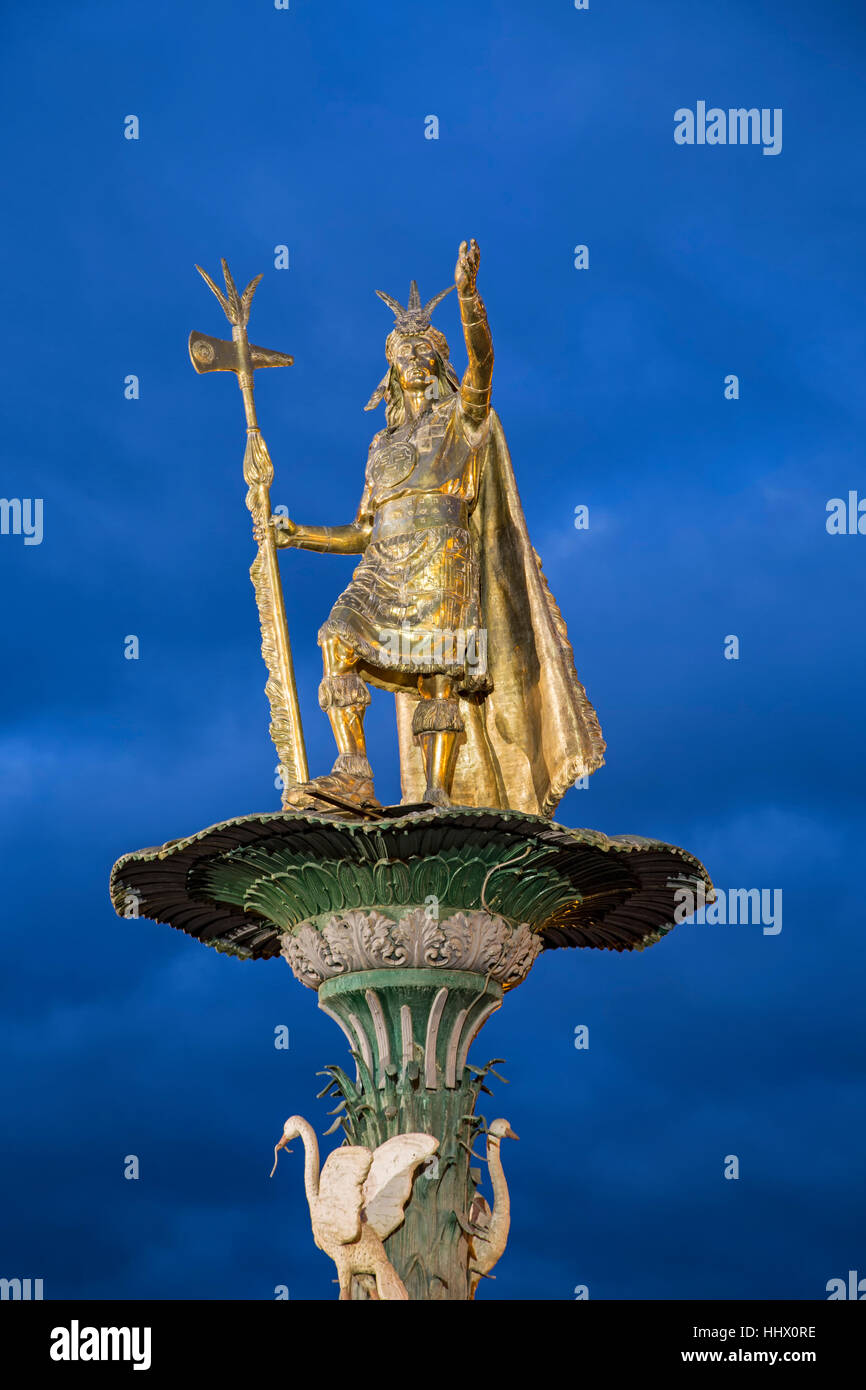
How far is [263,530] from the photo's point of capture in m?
18.2

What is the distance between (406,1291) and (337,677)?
17.9 ft

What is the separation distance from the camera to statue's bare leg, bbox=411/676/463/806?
1681 cm

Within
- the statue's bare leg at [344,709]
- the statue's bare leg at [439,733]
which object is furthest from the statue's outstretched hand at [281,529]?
the statue's bare leg at [439,733]

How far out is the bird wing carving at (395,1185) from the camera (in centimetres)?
1476

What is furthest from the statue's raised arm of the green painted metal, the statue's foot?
the green painted metal

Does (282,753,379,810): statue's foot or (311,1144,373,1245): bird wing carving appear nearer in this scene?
(311,1144,373,1245): bird wing carving

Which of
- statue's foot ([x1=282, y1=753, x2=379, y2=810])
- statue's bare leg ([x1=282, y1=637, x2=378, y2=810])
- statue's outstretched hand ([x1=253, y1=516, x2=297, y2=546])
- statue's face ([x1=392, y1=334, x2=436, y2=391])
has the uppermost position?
statue's face ([x1=392, y1=334, x2=436, y2=391])

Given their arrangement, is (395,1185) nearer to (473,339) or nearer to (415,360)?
(473,339)

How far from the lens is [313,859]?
52.2 feet

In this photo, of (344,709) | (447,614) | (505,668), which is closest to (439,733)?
(344,709)

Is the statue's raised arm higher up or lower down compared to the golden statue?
higher up

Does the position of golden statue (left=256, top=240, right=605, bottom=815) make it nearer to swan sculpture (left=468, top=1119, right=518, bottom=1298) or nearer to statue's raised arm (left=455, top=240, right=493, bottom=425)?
statue's raised arm (left=455, top=240, right=493, bottom=425)

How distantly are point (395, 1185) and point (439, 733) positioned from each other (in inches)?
163

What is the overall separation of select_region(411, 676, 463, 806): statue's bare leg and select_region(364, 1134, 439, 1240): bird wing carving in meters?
3.25
